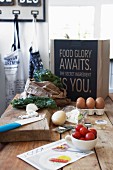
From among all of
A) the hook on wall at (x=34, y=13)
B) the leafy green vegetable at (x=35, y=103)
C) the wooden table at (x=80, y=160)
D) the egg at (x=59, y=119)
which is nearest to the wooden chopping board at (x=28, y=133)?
the wooden table at (x=80, y=160)

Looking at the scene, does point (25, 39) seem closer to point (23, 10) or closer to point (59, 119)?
point (23, 10)

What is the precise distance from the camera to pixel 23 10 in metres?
2.20

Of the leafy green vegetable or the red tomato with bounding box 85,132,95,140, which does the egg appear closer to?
the leafy green vegetable

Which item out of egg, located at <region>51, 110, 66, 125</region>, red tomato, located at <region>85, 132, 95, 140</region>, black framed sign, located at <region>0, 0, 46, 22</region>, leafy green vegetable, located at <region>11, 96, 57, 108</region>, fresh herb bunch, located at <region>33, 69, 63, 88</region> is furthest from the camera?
black framed sign, located at <region>0, 0, 46, 22</region>

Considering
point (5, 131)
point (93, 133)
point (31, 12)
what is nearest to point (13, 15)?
point (31, 12)

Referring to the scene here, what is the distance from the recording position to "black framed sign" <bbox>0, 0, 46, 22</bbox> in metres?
2.18

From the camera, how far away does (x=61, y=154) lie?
963mm

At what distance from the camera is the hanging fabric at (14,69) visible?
2.24 metres

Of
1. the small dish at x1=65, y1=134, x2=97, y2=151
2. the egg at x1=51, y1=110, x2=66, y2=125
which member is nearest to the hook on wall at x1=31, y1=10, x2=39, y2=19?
the egg at x1=51, y1=110, x2=66, y2=125

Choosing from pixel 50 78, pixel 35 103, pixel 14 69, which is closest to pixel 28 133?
pixel 35 103

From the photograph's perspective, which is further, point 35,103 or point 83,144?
point 35,103

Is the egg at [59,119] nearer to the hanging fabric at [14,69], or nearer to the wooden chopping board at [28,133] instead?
the wooden chopping board at [28,133]

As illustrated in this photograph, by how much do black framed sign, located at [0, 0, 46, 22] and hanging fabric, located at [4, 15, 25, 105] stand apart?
0.20ft

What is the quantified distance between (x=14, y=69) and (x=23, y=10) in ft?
1.68
